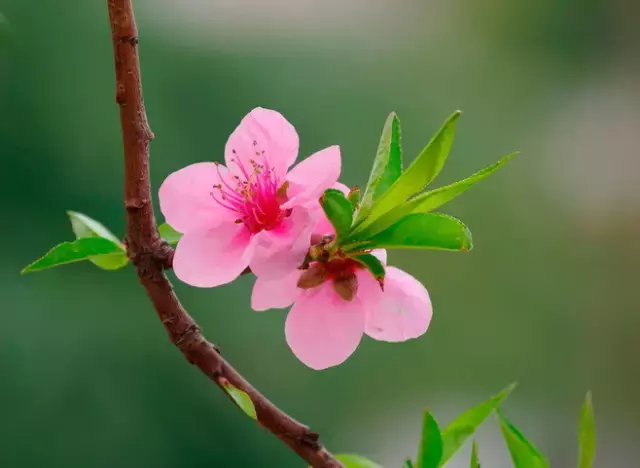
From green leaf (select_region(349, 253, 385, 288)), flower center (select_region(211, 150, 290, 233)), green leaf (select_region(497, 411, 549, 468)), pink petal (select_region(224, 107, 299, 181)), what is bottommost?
green leaf (select_region(497, 411, 549, 468))

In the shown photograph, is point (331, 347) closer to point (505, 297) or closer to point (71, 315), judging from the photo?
point (71, 315)

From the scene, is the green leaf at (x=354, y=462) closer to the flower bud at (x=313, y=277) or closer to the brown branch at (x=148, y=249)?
the brown branch at (x=148, y=249)

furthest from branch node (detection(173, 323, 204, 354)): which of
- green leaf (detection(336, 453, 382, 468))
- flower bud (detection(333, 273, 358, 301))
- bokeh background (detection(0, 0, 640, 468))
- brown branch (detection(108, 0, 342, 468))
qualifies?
bokeh background (detection(0, 0, 640, 468))

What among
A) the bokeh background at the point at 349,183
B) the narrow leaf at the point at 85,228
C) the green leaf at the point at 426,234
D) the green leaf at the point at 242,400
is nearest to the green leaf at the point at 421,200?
the green leaf at the point at 426,234

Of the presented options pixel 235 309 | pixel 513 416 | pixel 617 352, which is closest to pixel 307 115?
pixel 235 309

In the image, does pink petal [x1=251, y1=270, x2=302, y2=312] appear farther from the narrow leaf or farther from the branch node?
the narrow leaf

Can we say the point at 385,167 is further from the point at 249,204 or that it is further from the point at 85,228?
the point at 85,228
